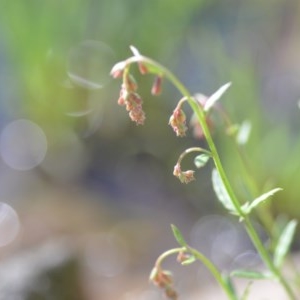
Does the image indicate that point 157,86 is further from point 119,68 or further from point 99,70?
point 99,70

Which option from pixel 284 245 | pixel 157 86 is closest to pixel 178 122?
pixel 157 86

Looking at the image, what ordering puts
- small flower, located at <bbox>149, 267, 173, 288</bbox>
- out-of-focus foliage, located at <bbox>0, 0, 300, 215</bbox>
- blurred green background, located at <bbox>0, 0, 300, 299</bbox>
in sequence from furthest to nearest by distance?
1. out-of-focus foliage, located at <bbox>0, 0, 300, 215</bbox>
2. blurred green background, located at <bbox>0, 0, 300, 299</bbox>
3. small flower, located at <bbox>149, 267, 173, 288</bbox>

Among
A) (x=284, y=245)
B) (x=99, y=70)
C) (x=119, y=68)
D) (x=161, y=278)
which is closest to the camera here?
(x=119, y=68)

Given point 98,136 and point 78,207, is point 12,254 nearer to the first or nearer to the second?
point 78,207

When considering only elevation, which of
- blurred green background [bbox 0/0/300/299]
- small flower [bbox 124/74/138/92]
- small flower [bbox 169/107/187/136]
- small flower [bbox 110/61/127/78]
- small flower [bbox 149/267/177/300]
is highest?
blurred green background [bbox 0/0/300/299]

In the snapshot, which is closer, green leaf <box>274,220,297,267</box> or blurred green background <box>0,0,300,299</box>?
green leaf <box>274,220,297,267</box>

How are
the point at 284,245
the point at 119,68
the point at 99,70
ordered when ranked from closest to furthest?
1. the point at 119,68
2. the point at 284,245
3. the point at 99,70

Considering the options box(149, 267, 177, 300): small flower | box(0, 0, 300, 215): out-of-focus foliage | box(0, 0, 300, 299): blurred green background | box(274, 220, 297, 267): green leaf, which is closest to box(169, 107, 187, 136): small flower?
box(149, 267, 177, 300): small flower

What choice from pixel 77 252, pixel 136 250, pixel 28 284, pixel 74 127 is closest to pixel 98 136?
pixel 74 127

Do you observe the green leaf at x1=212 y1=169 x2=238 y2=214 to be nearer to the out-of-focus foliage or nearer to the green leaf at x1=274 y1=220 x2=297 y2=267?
the green leaf at x1=274 y1=220 x2=297 y2=267
